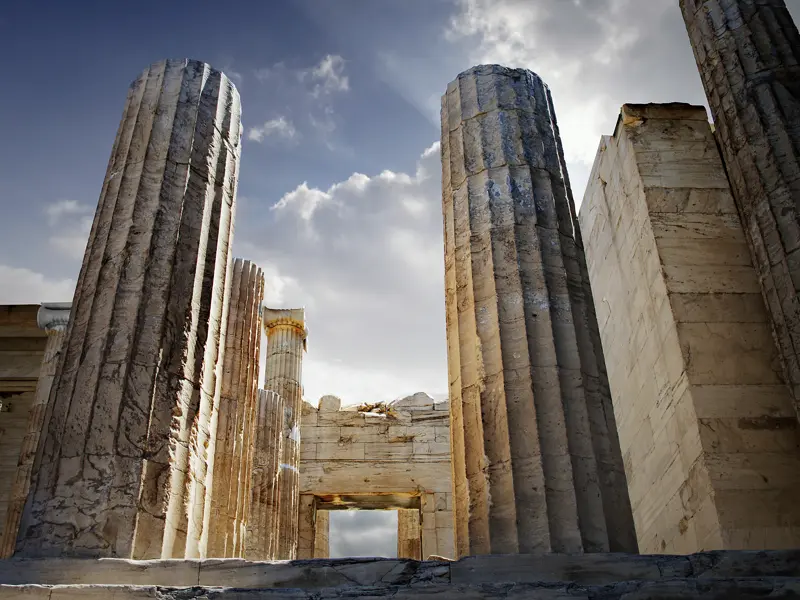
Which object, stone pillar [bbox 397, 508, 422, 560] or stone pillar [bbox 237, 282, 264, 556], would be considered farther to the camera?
stone pillar [bbox 397, 508, 422, 560]

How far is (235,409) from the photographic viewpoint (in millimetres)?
14188

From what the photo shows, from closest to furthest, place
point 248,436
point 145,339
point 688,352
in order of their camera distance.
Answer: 1. point 145,339
2. point 688,352
3. point 248,436

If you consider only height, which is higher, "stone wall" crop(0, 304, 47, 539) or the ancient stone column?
"stone wall" crop(0, 304, 47, 539)

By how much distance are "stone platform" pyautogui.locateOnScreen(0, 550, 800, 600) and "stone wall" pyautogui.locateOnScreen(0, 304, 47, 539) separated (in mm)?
15052

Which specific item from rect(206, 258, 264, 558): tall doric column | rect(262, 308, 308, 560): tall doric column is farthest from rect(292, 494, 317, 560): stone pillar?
Result: rect(206, 258, 264, 558): tall doric column

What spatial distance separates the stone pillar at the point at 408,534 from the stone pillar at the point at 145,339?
20.2m

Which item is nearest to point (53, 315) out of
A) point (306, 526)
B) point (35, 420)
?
point (35, 420)

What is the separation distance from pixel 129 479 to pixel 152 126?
4.53m

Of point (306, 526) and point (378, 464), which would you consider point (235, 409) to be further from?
point (378, 464)

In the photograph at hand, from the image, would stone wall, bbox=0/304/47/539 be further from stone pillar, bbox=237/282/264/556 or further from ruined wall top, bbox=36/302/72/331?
stone pillar, bbox=237/282/264/556

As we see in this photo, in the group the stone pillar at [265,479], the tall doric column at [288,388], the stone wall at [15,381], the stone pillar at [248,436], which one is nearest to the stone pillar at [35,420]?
the stone wall at [15,381]

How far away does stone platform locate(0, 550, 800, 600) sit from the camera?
233 inches

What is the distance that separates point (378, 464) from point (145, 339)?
54.6 ft

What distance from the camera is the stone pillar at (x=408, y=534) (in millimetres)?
28141
